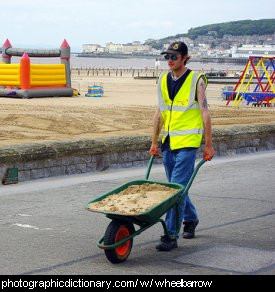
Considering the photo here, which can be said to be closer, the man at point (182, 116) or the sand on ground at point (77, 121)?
the man at point (182, 116)

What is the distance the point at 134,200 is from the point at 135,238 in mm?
1051

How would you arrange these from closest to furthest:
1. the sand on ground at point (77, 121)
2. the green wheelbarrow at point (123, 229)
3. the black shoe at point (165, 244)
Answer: the green wheelbarrow at point (123, 229), the black shoe at point (165, 244), the sand on ground at point (77, 121)

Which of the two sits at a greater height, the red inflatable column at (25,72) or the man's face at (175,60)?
the man's face at (175,60)

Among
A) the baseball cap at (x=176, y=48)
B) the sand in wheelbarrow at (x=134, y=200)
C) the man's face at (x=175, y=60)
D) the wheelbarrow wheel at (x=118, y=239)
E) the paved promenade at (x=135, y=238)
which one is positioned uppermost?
the baseball cap at (x=176, y=48)

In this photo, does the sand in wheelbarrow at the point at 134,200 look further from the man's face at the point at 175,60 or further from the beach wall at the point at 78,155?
the beach wall at the point at 78,155

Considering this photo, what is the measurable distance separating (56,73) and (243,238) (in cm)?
2496

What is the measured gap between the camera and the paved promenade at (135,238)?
23.1 ft

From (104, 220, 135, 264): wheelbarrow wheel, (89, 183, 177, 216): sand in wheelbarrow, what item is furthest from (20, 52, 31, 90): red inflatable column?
(104, 220, 135, 264): wheelbarrow wheel

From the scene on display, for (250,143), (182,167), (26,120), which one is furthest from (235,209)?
(26,120)

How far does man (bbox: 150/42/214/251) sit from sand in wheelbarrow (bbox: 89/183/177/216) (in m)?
0.33

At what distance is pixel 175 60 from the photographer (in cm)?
779

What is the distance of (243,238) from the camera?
328 inches

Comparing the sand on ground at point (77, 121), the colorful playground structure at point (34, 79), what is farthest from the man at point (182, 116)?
the colorful playground structure at point (34, 79)
